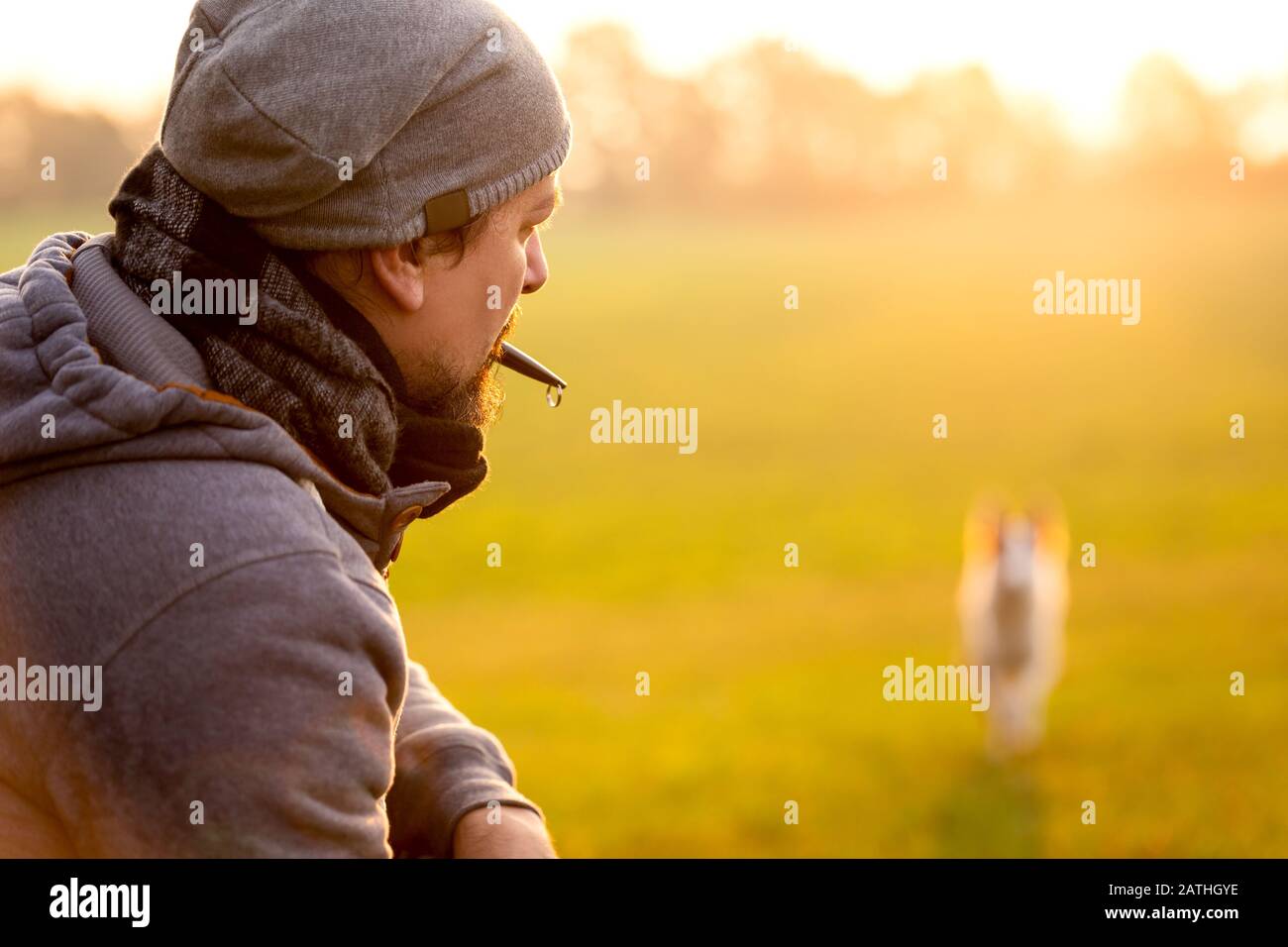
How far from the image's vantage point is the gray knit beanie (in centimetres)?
193

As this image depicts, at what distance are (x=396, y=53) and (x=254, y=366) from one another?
487mm

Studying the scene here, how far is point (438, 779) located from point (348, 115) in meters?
1.06

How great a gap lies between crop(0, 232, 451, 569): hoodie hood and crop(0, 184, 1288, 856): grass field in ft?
20.0

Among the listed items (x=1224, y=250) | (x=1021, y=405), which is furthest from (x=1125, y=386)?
(x=1224, y=250)

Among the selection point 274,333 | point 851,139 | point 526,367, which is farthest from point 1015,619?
point 851,139

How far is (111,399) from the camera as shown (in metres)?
1.68

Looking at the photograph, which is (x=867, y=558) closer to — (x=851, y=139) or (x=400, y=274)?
(x=400, y=274)

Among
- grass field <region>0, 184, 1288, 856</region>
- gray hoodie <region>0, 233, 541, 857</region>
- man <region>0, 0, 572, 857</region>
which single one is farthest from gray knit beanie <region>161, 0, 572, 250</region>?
grass field <region>0, 184, 1288, 856</region>

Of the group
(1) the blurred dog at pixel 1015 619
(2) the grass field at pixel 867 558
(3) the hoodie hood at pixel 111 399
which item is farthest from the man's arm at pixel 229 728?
(1) the blurred dog at pixel 1015 619

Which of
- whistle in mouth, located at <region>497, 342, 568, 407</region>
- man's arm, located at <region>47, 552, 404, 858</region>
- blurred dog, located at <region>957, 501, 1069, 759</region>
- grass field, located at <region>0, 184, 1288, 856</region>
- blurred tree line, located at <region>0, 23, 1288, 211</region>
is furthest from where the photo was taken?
blurred tree line, located at <region>0, 23, 1288, 211</region>

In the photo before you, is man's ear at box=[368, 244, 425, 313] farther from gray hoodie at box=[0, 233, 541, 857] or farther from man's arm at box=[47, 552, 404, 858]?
man's arm at box=[47, 552, 404, 858]

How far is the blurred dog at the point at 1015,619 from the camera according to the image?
394 inches
